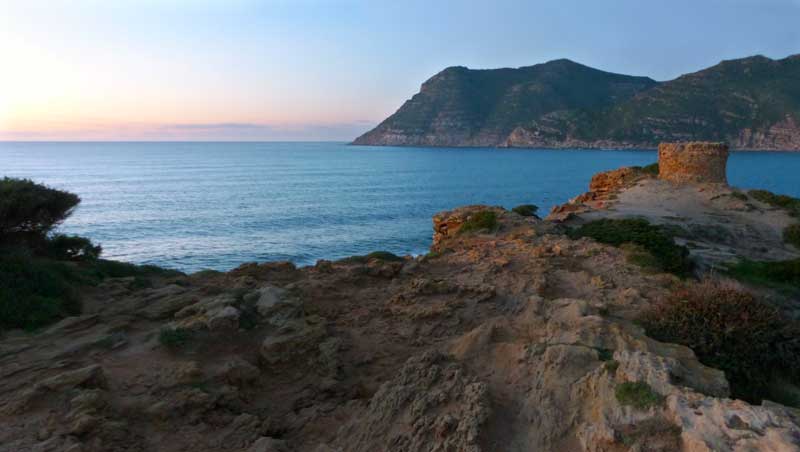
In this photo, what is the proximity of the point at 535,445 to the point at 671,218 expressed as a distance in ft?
74.1

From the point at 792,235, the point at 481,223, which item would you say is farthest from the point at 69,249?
the point at 792,235

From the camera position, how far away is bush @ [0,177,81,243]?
12.7m

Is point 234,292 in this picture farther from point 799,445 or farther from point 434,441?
point 799,445

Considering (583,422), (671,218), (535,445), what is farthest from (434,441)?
(671,218)

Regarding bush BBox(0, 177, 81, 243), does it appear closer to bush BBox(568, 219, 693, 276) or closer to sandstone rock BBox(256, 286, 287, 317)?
sandstone rock BBox(256, 286, 287, 317)

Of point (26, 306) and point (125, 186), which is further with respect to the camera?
point (125, 186)

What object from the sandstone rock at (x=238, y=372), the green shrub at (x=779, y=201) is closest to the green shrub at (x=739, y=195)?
the green shrub at (x=779, y=201)

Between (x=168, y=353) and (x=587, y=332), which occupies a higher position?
(x=587, y=332)

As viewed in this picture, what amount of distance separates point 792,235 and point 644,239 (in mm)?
11995

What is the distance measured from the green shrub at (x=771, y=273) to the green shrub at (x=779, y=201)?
12.5m

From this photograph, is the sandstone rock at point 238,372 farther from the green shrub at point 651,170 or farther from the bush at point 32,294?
the green shrub at point 651,170

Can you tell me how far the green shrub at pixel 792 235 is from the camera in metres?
23.3

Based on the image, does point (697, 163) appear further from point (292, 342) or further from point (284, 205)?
point (284, 205)

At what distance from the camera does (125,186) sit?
74.9 meters
